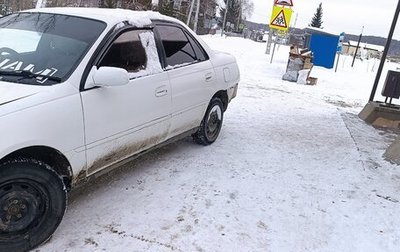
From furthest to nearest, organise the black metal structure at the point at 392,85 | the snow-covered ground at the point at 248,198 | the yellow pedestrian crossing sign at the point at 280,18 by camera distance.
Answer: the yellow pedestrian crossing sign at the point at 280,18 < the black metal structure at the point at 392,85 < the snow-covered ground at the point at 248,198

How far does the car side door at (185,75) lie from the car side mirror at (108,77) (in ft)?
3.47

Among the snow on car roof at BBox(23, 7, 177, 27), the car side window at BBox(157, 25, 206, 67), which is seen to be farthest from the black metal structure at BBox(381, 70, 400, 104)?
the snow on car roof at BBox(23, 7, 177, 27)

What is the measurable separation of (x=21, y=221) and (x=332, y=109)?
7565 mm

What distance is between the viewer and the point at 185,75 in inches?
187

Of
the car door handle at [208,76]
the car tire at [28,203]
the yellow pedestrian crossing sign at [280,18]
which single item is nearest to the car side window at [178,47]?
the car door handle at [208,76]

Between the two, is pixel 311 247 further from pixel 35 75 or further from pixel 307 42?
pixel 307 42

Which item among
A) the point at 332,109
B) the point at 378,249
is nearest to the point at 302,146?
the point at 378,249

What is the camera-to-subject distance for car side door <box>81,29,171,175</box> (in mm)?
3459

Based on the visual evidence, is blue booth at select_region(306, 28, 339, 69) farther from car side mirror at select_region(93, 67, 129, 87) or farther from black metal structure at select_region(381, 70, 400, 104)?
car side mirror at select_region(93, 67, 129, 87)

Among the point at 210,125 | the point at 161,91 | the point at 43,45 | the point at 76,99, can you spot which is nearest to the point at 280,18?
the point at 210,125

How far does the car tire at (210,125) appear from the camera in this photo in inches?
218

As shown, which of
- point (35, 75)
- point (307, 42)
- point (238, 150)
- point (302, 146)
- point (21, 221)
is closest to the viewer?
point (21, 221)

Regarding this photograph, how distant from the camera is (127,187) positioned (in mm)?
4305

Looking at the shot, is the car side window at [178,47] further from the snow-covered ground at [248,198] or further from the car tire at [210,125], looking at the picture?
the snow-covered ground at [248,198]
